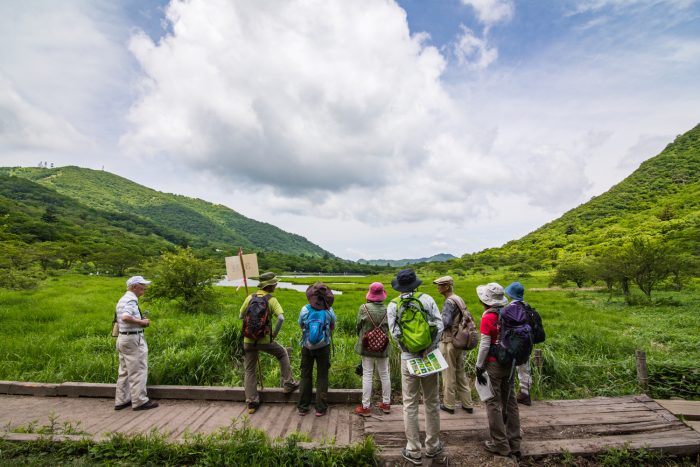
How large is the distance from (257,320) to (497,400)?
12.7 feet

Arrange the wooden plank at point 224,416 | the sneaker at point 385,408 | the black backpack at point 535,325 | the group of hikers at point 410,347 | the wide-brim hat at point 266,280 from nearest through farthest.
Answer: the group of hikers at point 410,347 < the black backpack at point 535,325 < the wooden plank at point 224,416 < the sneaker at point 385,408 < the wide-brim hat at point 266,280

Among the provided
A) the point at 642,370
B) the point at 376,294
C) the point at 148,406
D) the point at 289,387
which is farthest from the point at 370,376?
the point at 642,370

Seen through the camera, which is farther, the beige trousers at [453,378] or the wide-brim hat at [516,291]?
the beige trousers at [453,378]

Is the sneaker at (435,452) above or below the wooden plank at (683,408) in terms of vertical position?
above

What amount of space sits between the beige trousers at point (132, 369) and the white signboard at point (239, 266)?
86.2 inches

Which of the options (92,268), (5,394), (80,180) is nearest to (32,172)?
(80,180)

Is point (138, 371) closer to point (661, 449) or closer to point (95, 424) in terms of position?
point (95, 424)

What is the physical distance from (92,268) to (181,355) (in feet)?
178

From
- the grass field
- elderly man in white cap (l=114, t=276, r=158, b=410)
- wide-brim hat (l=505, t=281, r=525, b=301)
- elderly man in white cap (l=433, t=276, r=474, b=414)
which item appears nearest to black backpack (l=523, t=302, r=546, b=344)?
wide-brim hat (l=505, t=281, r=525, b=301)

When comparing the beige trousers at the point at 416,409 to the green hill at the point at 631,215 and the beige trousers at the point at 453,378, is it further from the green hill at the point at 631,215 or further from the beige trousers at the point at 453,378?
the green hill at the point at 631,215

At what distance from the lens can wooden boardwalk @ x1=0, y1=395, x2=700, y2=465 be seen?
4.67 m

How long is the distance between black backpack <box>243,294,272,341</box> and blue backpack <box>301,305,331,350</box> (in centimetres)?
70

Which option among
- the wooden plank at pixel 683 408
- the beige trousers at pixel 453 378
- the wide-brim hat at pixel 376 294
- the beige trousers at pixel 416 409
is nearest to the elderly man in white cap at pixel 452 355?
the beige trousers at pixel 453 378

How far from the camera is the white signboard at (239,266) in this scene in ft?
24.4
